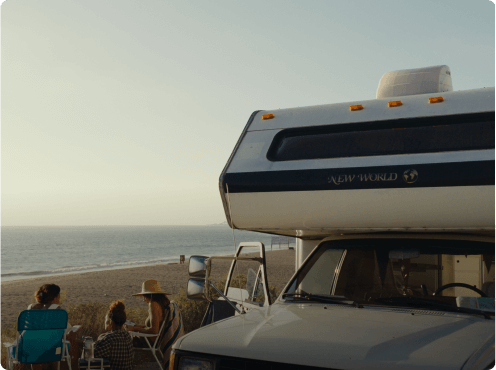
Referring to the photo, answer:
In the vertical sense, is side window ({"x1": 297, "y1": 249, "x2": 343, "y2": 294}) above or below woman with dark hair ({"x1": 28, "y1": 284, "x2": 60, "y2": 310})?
above

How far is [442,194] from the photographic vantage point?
3.67 meters

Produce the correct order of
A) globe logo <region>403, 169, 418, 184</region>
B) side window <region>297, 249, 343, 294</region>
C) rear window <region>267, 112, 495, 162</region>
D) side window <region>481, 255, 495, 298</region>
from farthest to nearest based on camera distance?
side window <region>297, 249, 343, 294</region> < side window <region>481, 255, 495, 298</region> < rear window <region>267, 112, 495, 162</region> < globe logo <region>403, 169, 418, 184</region>

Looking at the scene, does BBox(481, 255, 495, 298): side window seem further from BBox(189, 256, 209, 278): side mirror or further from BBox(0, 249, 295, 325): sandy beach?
BBox(0, 249, 295, 325): sandy beach

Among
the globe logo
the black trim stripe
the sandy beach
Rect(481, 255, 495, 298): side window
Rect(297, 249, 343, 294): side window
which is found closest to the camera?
the black trim stripe

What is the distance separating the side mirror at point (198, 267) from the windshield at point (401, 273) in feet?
2.55

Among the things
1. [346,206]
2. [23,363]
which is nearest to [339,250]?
[346,206]

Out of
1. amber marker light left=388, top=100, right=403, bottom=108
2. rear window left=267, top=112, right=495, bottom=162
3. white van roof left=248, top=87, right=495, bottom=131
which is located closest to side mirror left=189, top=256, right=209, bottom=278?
rear window left=267, top=112, right=495, bottom=162

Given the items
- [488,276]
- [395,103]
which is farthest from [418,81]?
[488,276]

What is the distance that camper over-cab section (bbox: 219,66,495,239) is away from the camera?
144 inches

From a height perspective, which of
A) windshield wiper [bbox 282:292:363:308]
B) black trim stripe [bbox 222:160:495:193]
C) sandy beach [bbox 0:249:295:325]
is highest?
black trim stripe [bbox 222:160:495:193]

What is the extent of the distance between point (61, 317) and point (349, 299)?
384cm

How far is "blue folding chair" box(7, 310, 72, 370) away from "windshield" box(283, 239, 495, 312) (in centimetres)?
328

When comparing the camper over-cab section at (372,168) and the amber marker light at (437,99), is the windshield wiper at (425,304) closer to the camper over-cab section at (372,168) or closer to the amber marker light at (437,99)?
the camper over-cab section at (372,168)

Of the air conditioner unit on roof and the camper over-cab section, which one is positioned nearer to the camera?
the camper over-cab section
